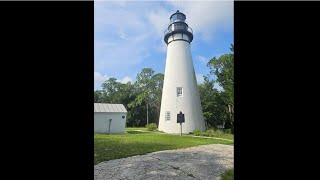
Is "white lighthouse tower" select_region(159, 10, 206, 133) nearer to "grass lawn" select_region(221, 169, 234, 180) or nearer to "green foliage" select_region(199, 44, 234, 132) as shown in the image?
"green foliage" select_region(199, 44, 234, 132)

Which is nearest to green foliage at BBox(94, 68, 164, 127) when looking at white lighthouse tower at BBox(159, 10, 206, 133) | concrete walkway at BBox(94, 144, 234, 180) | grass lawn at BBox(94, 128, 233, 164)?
white lighthouse tower at BBox(159, 10, 206, 133)

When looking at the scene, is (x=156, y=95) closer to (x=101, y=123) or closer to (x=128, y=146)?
A: (x=101, y=123)

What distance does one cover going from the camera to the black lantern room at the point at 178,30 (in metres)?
13.6

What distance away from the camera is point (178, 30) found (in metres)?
13.7

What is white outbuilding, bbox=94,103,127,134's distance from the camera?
37.2 feet

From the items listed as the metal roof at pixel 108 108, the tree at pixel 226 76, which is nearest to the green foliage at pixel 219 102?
the tree at pixel 226 76

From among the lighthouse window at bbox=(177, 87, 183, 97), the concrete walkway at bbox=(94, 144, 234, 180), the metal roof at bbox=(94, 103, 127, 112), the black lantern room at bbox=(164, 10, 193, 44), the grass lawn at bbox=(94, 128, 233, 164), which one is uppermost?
the black lantern room at bbox=(164, 10, 193, 44)

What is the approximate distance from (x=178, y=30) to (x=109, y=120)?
22.8 feet

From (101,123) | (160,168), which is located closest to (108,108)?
(101,123)

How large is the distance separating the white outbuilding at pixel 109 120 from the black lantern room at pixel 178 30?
5766 mm

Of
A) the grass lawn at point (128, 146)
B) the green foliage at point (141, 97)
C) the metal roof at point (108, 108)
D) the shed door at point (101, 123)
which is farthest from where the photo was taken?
the green foliage at point (141, 97)

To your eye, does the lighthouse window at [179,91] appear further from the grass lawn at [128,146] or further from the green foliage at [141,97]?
the green foliage at [141,97]
